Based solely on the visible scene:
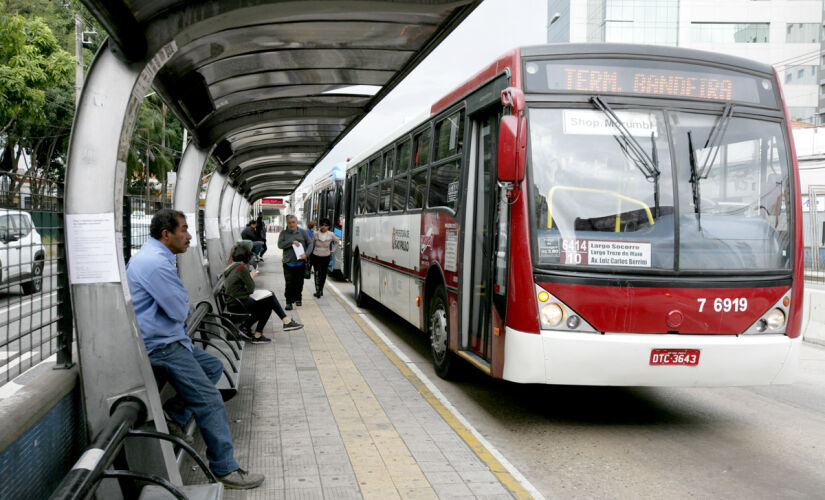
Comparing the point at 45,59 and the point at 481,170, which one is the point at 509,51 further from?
the point at 45,59

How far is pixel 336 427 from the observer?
6.23m

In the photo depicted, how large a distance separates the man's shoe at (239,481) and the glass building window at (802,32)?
60465mm

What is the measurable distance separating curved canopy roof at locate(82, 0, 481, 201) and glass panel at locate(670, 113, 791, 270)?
2174mm

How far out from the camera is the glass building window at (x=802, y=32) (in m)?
55.2

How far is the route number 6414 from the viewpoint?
5.81m

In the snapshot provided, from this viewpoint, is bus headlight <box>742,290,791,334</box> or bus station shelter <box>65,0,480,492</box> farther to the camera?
bus headlight <box>742,290,791,334</box>

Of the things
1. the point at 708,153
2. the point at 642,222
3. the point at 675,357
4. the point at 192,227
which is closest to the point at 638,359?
the point at 675,357

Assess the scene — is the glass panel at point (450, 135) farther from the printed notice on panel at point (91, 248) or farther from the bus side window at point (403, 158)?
the printed notice on panel at point (91, 248)

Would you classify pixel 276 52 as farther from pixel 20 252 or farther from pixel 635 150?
pixel 20 252

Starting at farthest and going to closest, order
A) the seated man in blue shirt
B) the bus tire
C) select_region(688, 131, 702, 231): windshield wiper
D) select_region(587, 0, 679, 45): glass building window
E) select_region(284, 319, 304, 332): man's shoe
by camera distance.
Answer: select_region(587, 0, 679, 45): glass building window < the bus tire < select_region(284, 319, 304, 332): man's shoe < select_region(688, 131, 702, 231): windshield wiper < the seated man in blue shirt

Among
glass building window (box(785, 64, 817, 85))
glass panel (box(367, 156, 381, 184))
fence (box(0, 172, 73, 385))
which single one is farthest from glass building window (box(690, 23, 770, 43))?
fence (box(0, 172, 73, 385))

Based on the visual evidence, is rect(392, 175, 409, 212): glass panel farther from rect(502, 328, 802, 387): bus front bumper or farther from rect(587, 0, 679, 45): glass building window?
rect(587, 0, 679, 45): glass building window

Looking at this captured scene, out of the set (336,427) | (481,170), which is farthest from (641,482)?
(481,170)

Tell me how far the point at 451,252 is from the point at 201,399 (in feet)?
11.4
